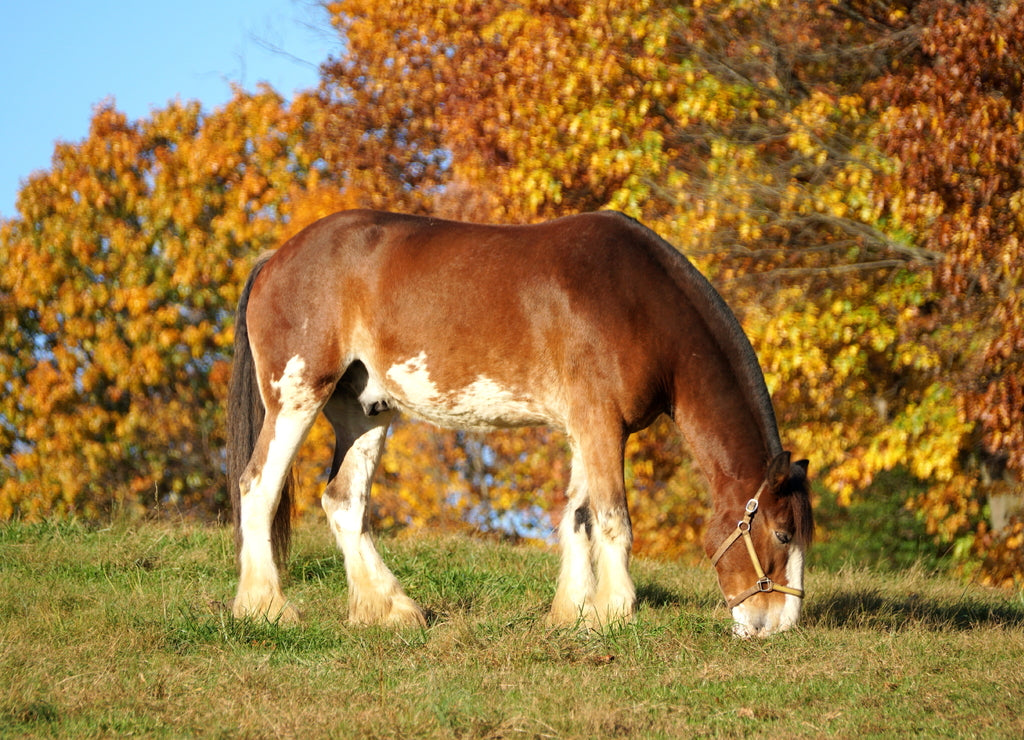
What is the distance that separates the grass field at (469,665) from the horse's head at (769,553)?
14 cm

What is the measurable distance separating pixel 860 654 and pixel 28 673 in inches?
133

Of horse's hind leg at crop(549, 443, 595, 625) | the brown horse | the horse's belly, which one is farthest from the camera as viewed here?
the horse's belly

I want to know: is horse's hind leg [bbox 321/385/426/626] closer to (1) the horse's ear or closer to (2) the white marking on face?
(2) the white marking on face

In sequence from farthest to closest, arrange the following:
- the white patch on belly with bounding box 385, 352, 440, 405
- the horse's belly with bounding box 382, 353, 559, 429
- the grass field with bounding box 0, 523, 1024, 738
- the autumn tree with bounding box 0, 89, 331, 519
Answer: the autumn tree with bounding box 0, 89, 331, 519 → the white patch on belly with bounding box 385, 352, 440, 405 → the horse's belly with bounding box 382, 353, 559, 429 → the grass field with bounding box 0, 523, 1024, 738

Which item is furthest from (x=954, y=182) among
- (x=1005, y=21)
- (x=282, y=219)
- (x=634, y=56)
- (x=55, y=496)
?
(x=55, y=496)

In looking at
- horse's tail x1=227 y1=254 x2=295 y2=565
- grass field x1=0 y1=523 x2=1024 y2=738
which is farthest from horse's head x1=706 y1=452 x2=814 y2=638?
horse's tail x1=227 y1=254 x2=295 y2=565

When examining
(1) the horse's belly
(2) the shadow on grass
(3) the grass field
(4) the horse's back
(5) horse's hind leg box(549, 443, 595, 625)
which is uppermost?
(4) the horse's back

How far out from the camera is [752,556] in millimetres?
5184

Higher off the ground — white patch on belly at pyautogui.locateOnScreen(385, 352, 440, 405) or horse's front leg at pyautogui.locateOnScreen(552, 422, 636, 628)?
white patch on belly at pyautogui.locateOnScreen(385, 352, 440, 405)

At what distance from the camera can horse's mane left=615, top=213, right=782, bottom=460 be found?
5434 mm

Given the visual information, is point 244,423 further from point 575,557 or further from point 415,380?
point 575,557

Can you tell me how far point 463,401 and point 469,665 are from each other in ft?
5.28

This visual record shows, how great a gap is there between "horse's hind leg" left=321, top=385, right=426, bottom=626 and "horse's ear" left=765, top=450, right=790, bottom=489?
189 cm

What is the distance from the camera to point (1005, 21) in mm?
8766
